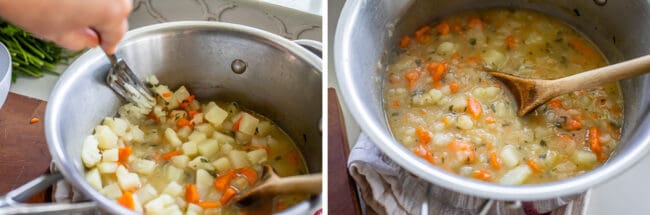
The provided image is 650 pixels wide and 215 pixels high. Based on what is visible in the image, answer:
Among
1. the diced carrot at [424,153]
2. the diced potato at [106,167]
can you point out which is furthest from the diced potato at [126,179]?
the diced carrot at [424,153]

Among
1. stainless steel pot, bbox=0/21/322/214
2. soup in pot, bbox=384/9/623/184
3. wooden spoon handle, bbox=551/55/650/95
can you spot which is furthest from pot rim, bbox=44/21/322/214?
wooden spoon handle, bbox=551/55/650/95

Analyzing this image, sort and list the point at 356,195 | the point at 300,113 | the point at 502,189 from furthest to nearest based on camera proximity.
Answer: the point at 356,195, the point at 300,113, the point at 502,189

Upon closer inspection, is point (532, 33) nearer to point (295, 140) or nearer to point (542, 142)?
point (542, 142)

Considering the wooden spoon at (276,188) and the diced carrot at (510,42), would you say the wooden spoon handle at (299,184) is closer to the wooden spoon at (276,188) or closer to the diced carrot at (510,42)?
the wooden spoon at (276,188)

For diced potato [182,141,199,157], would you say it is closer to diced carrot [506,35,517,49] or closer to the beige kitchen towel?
the beige kitchen towel

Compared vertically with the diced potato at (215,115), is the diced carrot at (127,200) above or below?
below

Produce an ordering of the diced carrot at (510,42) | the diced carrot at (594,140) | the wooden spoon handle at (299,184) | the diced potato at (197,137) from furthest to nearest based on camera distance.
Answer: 1. the diced carrot at (510,42)
2. the diced carrot at (594,140)
3. the diced potato at (197,137)
4. the wooden spoon handle at (299,184)

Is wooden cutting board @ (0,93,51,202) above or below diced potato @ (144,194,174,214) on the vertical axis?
above

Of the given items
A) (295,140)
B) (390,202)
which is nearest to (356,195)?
(390,202)
